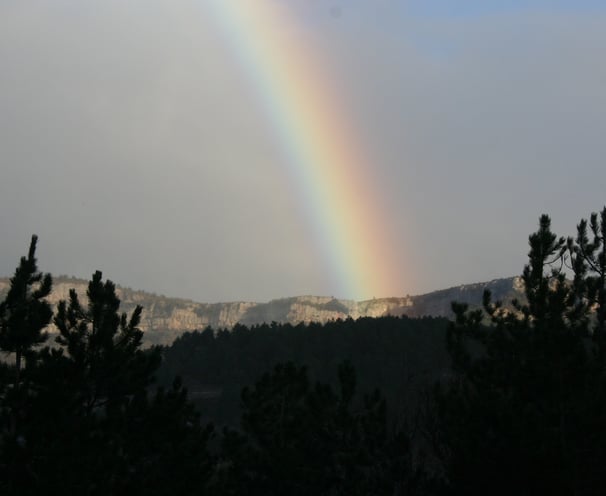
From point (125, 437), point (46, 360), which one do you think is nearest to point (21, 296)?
point (46, 360)

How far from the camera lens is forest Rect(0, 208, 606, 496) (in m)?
18.9

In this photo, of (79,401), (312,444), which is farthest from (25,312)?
(312,444)

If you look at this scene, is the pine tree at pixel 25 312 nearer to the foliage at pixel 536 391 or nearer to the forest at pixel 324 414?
the forest at pixel 324 414

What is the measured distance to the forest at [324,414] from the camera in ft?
62.0

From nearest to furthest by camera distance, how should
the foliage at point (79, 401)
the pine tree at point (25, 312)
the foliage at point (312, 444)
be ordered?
1. the foliage at point (79, 401)
2. the pine tree at point (25, 312)
3. the foliage at point (312, 444)

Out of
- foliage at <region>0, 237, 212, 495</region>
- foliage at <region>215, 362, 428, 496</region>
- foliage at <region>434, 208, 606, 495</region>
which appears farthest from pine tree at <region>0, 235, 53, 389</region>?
foliage at <region>434, 208, 606, 495</region>

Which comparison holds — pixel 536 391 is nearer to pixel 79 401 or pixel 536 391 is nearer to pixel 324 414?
pixel 324 414

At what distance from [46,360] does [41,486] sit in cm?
382

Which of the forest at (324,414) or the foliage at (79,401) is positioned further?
the forest at (324,414)

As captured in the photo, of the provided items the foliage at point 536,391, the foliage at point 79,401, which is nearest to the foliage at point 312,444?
the foliage at point 536,391

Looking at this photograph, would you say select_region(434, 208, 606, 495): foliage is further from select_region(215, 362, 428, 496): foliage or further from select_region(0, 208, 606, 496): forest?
select_region(215, 362, 428, 496): foliage

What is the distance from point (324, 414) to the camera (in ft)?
94.7

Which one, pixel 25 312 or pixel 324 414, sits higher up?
pixel 25 312

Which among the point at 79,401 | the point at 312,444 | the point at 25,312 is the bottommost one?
the point at 312,444
